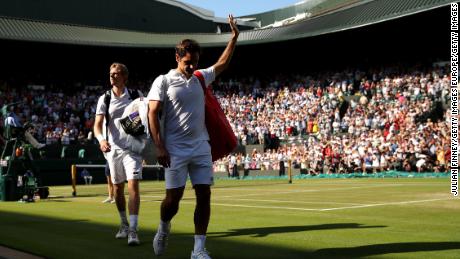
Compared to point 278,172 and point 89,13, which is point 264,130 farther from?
point 89,13

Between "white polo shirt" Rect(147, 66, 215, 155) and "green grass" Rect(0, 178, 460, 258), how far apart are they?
4.33 feet

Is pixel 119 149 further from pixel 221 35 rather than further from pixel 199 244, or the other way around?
pixel 221 35

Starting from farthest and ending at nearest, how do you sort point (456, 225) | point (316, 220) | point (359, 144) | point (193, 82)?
point (359, 144), point (316, 220), point (456, 225), point (193, 82)

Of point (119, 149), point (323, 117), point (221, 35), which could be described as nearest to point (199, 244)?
point (119, 149)

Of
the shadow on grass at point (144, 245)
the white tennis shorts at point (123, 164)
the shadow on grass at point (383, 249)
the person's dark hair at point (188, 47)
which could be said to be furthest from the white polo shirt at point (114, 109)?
the shadow on grass at point (383, 249)

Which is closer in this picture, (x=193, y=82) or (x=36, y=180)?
(x=193, y=82)

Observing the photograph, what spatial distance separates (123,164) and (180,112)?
218cm

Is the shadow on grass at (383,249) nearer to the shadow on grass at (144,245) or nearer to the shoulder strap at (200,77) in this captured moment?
the shadow on grass at (144,245)

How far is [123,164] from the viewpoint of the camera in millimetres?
8227

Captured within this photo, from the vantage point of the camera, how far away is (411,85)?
34.6 meters

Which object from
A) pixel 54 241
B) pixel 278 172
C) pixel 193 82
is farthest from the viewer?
pixel 278 172

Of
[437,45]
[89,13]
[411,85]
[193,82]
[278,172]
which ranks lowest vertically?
[278,172]

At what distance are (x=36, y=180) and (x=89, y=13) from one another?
38.9 m

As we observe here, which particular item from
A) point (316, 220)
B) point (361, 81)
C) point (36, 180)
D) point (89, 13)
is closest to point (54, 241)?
point (316, 220)
